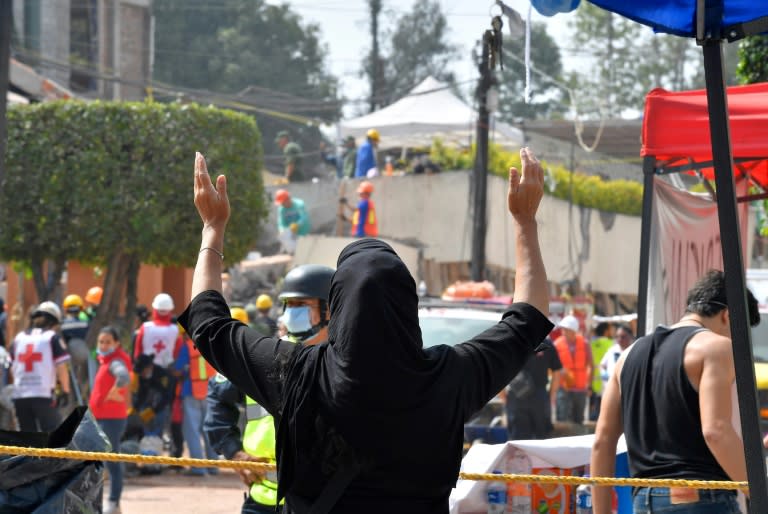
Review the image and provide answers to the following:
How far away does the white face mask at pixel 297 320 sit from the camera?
580cm

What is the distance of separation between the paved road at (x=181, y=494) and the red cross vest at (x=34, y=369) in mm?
1215

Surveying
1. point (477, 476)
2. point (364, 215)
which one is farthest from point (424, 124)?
point (477, 476)

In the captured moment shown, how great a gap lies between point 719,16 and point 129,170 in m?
16.4

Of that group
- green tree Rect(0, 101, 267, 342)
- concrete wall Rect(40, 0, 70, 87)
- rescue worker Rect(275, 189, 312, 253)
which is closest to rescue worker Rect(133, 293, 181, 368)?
green tree Rect(0, 101, 267, 342)

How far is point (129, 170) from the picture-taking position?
1948 cm

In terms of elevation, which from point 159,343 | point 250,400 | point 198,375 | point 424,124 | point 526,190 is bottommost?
point 198,375

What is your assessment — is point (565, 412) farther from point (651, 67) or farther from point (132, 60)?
point (651, 67)

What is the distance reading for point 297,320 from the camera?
19.1ft

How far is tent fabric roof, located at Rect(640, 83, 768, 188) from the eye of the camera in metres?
7.08

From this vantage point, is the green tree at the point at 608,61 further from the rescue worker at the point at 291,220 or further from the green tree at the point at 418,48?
the rescue worker at the point at 291,220

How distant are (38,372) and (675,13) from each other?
9217 mm

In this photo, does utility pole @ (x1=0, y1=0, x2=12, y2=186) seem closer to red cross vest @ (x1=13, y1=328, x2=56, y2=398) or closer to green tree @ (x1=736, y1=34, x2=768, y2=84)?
red cross vest @ (x1=13, y1=328, x2=56, y2=398)

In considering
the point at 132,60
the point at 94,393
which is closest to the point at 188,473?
the point at 94,393

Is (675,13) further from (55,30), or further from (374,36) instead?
(374,36)
